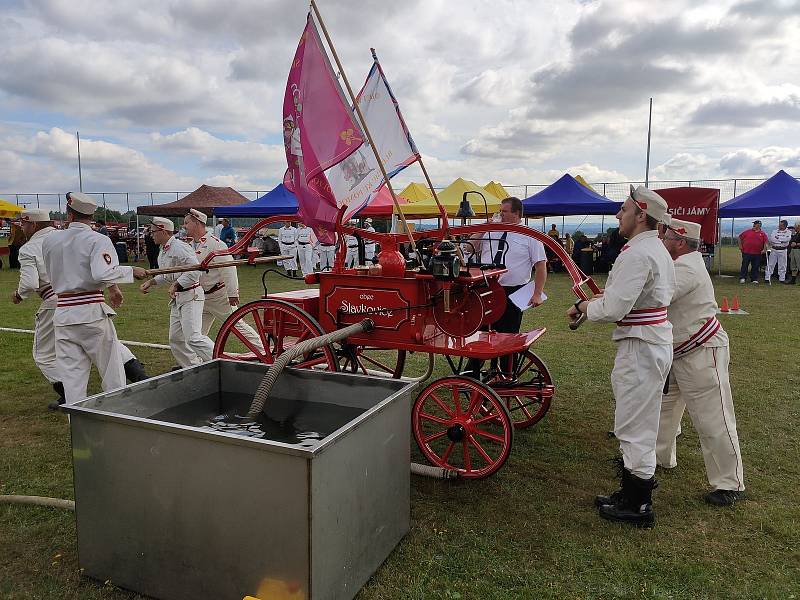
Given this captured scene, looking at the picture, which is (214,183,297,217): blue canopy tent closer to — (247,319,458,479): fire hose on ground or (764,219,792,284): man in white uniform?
(764,219,792,284): man in white uniform

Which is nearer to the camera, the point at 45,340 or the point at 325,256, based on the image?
the point at 45,340

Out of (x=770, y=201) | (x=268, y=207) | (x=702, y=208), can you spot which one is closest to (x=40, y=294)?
(x=268, y=207)

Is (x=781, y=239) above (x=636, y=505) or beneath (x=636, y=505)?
above

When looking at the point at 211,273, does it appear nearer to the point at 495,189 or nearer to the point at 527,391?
the point at 527,391

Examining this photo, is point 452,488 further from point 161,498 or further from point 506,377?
point 161,498

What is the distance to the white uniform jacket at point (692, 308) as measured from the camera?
3.72 metres

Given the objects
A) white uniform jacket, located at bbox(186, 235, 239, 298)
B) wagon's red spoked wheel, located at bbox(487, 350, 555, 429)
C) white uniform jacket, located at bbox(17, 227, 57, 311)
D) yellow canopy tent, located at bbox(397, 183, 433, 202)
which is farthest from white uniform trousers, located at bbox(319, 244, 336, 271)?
wagon's red spoked wheel, located at bbox(487, 350, 555, 429)

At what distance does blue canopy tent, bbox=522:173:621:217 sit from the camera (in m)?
17.8

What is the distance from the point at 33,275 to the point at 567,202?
50.0 ft

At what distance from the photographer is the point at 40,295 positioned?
5516mm

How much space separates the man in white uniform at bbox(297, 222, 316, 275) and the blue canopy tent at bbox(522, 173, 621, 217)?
21.9 ft

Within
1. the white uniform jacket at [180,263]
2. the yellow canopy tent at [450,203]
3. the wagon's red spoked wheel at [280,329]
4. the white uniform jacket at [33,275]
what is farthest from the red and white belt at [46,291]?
the yellow canopy tent at [450,203]

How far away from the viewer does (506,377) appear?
470cm

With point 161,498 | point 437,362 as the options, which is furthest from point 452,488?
point 437,362
